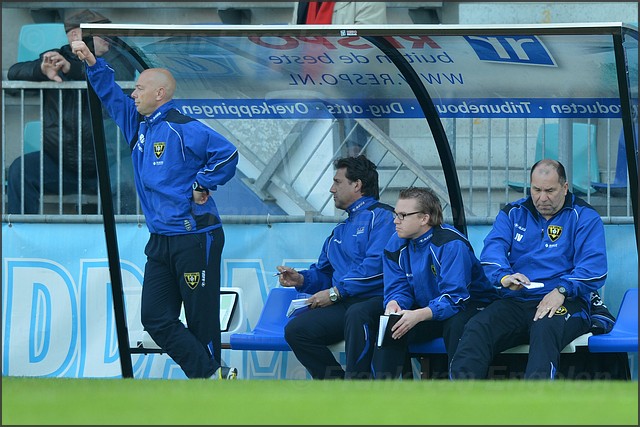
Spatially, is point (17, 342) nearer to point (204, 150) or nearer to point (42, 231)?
point (42, 231)

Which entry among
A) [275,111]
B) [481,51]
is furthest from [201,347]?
[481,51]

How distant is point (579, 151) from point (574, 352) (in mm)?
1597

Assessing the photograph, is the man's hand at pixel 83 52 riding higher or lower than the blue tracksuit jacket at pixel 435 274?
higher

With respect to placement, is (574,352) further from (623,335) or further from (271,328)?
(271,328)

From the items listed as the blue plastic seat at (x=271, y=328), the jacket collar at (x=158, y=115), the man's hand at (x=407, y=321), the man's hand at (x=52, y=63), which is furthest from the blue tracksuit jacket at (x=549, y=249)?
the man's hand at (x=52, y=63)

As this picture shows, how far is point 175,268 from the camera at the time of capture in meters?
7.60

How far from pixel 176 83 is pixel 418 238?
190 cm

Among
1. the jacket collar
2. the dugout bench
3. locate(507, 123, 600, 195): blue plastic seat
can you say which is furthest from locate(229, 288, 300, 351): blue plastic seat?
locate(507, 123, 600, 195): blue plastic seat

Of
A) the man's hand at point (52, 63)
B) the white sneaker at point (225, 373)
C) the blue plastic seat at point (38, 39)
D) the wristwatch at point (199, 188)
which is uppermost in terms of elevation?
the blue plastic seat at point (38, 39)

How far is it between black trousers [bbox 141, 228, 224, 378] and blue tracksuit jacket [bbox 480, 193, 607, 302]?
165cm

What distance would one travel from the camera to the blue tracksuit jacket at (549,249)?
7.10 metres

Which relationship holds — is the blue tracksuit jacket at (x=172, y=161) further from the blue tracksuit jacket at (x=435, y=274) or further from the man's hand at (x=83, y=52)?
the blue tracksuit jacket at (x=435, y=274)

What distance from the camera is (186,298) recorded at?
24.8ft

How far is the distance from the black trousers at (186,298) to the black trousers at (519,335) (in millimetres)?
1575
